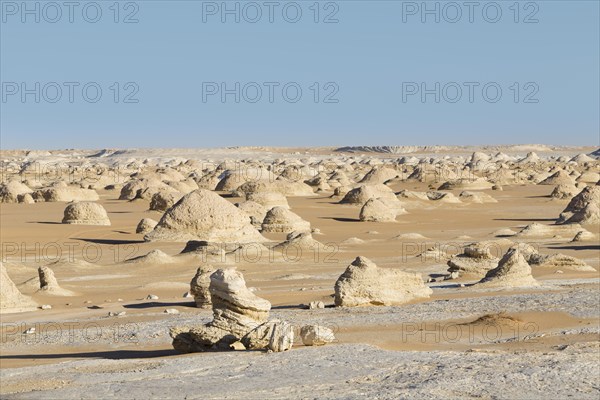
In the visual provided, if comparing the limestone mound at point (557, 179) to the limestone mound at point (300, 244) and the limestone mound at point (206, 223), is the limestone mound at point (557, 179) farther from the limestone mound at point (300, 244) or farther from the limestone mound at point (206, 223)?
the limestone mound at point (300, 244)

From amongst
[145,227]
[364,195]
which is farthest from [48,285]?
[364,195]

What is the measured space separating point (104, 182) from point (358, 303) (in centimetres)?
3257

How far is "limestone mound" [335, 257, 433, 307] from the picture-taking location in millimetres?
10438

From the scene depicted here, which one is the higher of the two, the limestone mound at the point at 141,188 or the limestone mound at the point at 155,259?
the limestone mound at the point at 141,188

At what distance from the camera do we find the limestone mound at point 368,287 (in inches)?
411

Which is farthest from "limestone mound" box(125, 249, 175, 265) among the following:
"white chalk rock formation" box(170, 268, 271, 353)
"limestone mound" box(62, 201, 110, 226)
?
"limestone mound" box(62, 201, 110, 226)

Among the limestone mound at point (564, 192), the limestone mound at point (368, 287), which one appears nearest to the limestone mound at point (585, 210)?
the limestone mound at point (564, 192)

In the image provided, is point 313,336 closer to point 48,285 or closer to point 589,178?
point 48,285

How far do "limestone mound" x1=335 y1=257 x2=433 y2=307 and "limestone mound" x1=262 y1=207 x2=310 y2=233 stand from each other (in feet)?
31.0

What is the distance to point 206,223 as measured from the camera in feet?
57.9

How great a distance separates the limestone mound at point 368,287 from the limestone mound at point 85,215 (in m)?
12.4

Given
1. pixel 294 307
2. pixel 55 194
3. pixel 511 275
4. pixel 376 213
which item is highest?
pixel 55 194

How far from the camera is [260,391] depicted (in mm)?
6188

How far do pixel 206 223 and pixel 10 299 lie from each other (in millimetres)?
6698
